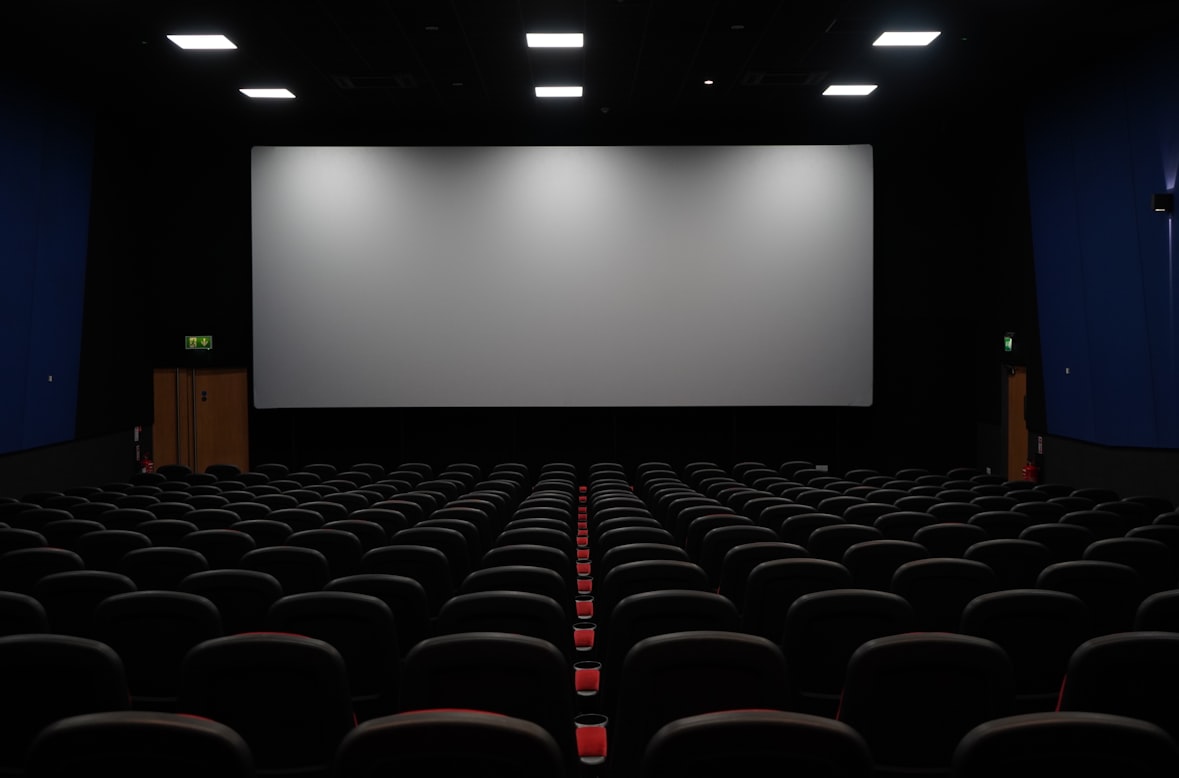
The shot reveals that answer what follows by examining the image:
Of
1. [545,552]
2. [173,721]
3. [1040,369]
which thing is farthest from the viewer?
[1040,369]

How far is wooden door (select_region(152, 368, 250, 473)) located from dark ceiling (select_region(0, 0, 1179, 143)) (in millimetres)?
4069

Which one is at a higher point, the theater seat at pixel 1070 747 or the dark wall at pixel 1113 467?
the dark wall at pixel 1113 467

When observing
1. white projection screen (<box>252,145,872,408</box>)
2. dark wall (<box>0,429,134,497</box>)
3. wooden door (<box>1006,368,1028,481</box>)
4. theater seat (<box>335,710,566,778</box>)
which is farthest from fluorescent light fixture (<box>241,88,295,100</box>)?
theater seat (<box>335,710,566,778</box>)

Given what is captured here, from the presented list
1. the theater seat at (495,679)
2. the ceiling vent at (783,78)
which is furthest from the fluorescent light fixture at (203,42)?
the theater seat at (495,679)

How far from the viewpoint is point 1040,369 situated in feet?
46.3

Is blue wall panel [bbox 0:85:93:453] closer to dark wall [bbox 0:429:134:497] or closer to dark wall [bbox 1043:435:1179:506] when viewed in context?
dark wall [bbox 0:429:134:497]

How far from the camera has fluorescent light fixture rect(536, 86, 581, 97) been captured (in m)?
13.7

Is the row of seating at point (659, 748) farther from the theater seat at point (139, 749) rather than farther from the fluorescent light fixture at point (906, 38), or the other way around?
the fluorescent light fixture at point (906, 38)

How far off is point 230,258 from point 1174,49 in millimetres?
13665

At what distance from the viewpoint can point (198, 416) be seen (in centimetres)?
1628

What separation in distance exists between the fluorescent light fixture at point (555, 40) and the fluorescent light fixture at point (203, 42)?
3.59 m

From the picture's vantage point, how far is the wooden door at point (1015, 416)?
15297 millimetres

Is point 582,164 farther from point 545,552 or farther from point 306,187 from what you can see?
point 545,552

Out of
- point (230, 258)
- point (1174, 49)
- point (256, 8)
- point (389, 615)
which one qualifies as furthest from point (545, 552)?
point (230, 258)
